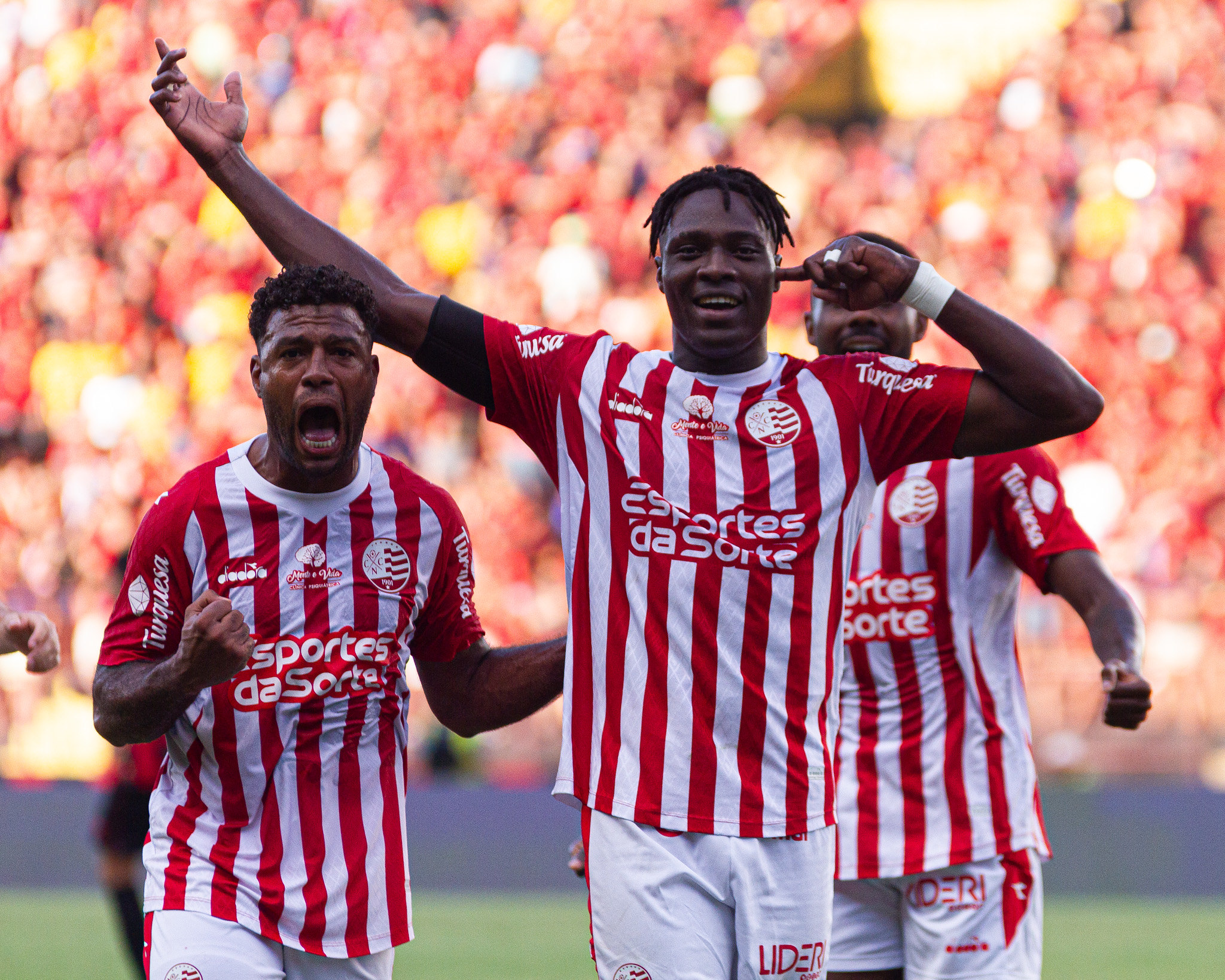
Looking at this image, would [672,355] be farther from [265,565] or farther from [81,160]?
[81,160]

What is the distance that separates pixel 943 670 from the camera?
402cm

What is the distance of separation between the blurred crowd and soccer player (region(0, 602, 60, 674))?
7.99m

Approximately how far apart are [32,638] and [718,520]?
60.0 inches

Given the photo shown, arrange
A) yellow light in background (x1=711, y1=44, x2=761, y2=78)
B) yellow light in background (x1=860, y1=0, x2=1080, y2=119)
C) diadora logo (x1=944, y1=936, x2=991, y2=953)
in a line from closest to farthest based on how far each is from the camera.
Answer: diadora logo (x1=944, y1=936, x2=991, y2=953) → yellow light in background (x1=860, y1=0, x2=1080, y2=119) → yellow light in background (x1=711, y1=44, x2=761, y2=78)

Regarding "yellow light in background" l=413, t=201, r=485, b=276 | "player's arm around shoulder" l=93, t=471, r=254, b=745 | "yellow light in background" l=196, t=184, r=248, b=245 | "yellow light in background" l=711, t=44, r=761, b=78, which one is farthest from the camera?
"yellow light in background" l=711, t=44, r=761, b=78

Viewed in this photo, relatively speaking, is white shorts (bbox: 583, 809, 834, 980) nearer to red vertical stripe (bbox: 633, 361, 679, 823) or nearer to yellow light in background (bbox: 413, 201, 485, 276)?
red vertical stripe (bbox: 633, 361, 679, 823)

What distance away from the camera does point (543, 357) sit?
3061mm

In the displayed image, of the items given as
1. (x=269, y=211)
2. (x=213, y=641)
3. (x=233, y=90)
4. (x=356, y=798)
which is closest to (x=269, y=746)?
(x=356, y=798)

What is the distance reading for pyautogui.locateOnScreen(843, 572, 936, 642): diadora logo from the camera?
158 inches

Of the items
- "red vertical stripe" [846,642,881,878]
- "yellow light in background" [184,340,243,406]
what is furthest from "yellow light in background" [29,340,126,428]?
"red vertical stripe" [846,642,881,878]

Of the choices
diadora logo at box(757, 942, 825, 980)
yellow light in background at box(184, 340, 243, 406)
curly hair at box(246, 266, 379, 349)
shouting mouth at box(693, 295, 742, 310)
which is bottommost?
diadora logo at box(757, 942, 825, 980)

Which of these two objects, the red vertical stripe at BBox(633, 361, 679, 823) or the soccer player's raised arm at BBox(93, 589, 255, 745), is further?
the red vertical stripe at BBox(633, 361, 679, 823)

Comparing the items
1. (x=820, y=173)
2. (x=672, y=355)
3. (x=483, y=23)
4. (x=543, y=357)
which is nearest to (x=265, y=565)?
(x=543, y=357)

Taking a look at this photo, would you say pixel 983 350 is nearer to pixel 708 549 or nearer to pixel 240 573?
pixel 708 549
